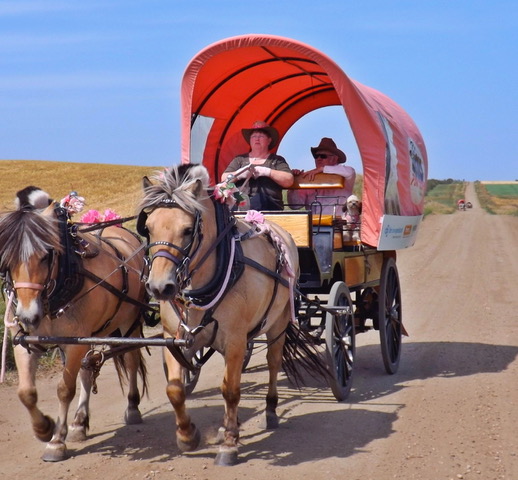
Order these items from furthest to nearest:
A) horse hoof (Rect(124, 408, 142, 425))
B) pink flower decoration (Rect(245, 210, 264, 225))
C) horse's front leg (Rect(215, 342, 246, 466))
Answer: horse hoof (Rect(124, 408, 142, 425)) < pink flower decoration (Rect(245, 210, 264, 225)) < horse's front leg (Rect(215, 342, 246, 466))

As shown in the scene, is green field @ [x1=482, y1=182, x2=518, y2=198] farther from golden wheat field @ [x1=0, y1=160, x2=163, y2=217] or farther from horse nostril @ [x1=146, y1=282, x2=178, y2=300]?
horse nostril @ [x1=146, y1=282, x2=178, y2=300]

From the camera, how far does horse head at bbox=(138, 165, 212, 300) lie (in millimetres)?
4840

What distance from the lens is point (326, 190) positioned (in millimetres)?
8430

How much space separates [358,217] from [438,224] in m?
22.7

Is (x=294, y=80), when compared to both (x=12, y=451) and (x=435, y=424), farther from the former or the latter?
(x=12, y=451)

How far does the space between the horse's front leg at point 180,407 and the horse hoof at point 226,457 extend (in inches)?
9.7

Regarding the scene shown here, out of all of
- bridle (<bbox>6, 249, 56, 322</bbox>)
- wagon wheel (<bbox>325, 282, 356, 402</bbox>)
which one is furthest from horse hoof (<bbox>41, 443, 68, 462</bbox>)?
wagon wheel (<bbox>325, 282, 356, 402</bbox>)

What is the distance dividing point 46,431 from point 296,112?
5396 millimetres

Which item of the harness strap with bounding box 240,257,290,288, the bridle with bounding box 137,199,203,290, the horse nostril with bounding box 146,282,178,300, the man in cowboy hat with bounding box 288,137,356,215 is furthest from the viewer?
the man in cowboy hat with bounding box 288,137,356,215

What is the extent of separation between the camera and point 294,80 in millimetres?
9172

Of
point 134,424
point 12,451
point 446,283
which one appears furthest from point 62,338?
point 446,283

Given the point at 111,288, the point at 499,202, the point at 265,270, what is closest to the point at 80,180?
the point at 499,202

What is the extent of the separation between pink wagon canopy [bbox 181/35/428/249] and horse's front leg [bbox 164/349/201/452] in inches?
110

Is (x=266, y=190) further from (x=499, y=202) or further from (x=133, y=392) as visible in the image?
(x=499, y=202)
